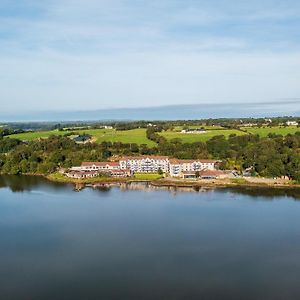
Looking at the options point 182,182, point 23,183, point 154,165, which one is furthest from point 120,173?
point 23,183

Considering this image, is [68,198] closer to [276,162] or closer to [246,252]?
[246,252]

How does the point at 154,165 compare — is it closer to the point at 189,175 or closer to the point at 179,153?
the point at 179,153

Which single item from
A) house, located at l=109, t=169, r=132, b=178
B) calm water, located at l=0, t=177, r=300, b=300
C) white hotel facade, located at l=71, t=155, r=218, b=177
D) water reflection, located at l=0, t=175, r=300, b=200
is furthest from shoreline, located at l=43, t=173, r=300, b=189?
calm water, located at l=0, t=177, r=300, b=300

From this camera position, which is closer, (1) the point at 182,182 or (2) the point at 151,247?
(2) the point at 151,247

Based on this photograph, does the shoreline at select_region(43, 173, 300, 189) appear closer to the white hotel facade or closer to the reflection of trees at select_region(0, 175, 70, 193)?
the reflection of trees at select_region(0, 175, 70, 193)

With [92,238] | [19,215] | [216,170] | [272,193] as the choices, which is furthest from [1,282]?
[216,170]

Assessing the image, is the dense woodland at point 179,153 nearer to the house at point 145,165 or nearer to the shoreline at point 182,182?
the shoreline at point 182,182

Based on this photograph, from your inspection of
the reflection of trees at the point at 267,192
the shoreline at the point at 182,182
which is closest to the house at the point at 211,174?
the shoreline at the point at 182,182
